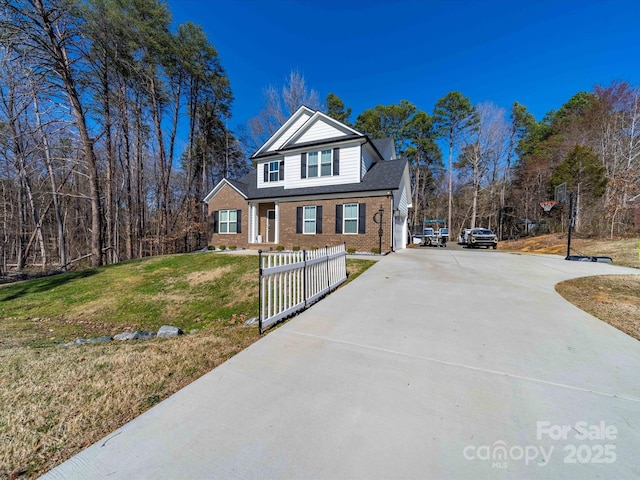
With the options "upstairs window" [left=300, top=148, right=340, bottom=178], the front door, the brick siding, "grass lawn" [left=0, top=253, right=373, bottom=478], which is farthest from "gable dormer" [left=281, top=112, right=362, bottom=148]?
"grass lawn" [left=0, top=253, right=373, bottom=478]

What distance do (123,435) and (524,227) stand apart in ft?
110

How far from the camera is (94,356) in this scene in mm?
3096

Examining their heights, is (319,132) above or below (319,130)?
below

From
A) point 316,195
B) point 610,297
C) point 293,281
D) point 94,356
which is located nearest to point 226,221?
point 316,195

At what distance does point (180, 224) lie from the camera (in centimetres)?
1898

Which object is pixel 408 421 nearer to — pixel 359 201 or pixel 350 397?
pixel 350 397

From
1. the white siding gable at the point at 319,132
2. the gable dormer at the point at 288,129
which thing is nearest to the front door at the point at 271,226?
the gable dormer at the point at 288,129

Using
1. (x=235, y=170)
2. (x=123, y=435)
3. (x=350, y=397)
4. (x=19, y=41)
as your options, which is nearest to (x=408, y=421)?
(x=350, y=397)

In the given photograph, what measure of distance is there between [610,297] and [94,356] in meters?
9.07

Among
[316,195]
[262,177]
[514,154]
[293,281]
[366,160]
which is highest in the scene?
[514,154]

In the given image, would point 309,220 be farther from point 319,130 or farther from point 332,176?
point 319,130

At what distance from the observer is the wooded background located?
37.5 ft

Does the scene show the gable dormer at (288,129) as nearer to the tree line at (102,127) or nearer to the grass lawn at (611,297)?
the tree line at (102,127)

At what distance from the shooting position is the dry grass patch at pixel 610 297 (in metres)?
3.91
